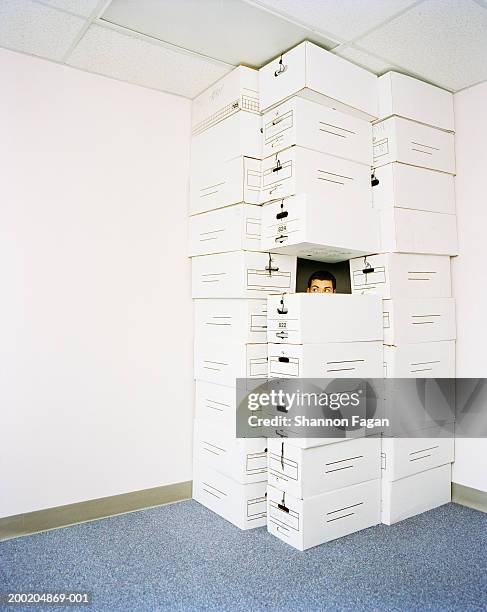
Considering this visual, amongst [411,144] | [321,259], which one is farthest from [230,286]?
[411,144]

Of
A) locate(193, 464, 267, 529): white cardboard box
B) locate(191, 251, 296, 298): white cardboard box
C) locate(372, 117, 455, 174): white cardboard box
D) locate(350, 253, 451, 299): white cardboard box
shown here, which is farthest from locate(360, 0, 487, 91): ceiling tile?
locate(193, 464, 267, 529): white cardboard box

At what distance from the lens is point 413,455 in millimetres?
2283

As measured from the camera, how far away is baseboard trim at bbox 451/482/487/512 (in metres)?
2.32

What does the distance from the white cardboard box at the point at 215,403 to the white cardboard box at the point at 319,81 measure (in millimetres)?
1330

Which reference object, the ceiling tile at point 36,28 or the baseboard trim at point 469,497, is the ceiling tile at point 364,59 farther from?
the baseboard trim at point 469,497

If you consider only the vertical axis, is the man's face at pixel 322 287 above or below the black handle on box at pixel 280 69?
below

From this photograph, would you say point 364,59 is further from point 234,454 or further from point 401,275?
point 234,454

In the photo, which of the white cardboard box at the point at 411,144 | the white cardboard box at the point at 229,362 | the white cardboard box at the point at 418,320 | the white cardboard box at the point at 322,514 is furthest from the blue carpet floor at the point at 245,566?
the white cardboard box at the point at 411,144

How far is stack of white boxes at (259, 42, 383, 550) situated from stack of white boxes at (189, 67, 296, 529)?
73 millimetres

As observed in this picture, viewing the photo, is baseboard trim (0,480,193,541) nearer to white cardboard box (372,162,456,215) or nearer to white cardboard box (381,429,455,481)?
white cardboard box (381,429,455,481)

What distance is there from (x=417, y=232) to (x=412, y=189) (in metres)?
0.20

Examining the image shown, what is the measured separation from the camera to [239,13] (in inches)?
73.7

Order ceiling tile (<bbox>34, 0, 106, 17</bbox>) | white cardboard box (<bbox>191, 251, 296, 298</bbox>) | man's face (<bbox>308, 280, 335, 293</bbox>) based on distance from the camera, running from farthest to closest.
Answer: man's face (<bbox>308, 280, 335, 293</bbox>), white cardboard box (<bbox>191, 251, 296, 298</bbox>), ceiling tile (<bbox>34, 0, 106, 17</bbox>)

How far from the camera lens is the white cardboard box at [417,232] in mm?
2219
